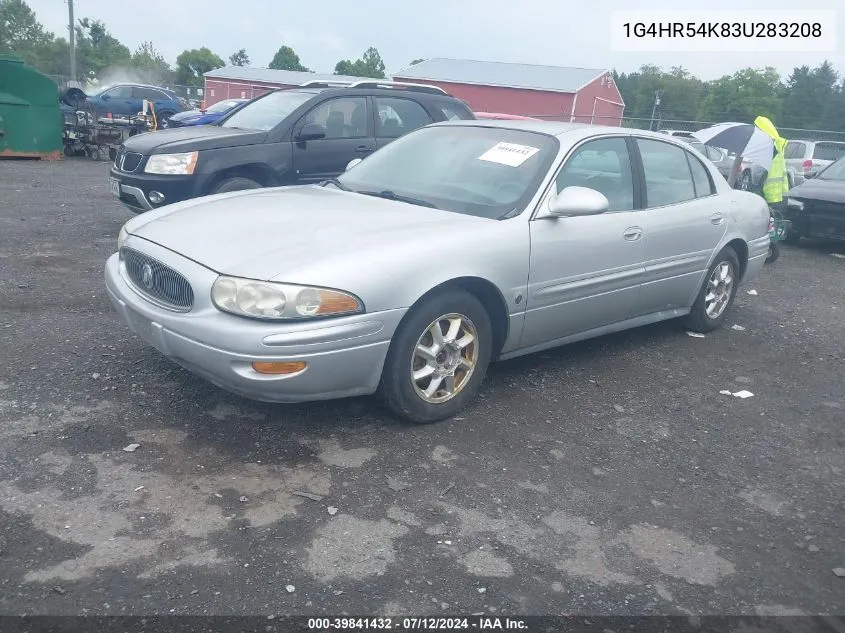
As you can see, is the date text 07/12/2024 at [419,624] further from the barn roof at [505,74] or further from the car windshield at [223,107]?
the barn roof at [505,74]

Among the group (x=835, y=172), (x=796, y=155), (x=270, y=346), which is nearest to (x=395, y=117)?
(x=270, y=346)

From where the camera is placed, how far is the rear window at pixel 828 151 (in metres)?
18.7

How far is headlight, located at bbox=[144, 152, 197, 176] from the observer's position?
746 centimetres

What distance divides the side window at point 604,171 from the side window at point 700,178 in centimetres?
85

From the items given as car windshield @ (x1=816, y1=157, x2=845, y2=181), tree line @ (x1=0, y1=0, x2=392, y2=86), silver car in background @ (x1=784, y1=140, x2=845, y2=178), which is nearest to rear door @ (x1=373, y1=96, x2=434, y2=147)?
car windshield @ (x1=816, y1=157, x2=845, y2=181)

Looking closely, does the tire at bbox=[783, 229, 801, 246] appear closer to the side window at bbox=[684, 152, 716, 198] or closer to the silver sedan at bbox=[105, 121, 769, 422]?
the side window at bbox=[684, 152, 716, 198]

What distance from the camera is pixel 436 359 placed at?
404 centimetres

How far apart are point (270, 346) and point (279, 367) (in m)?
0.11

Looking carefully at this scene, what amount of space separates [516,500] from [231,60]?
126734mm

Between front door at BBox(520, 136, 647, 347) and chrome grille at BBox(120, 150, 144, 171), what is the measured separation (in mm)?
4736

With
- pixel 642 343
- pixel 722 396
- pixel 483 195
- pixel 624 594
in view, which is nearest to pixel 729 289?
pixel 642 343

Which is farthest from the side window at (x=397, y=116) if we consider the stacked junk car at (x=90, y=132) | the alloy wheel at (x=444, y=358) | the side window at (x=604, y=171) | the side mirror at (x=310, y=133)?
the stacked junk car at (x=90, y=132)

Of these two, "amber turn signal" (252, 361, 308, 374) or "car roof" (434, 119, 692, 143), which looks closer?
"amber turn signal" (252, 361, 308, 374)

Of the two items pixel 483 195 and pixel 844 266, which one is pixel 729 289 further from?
pixel 844 266
